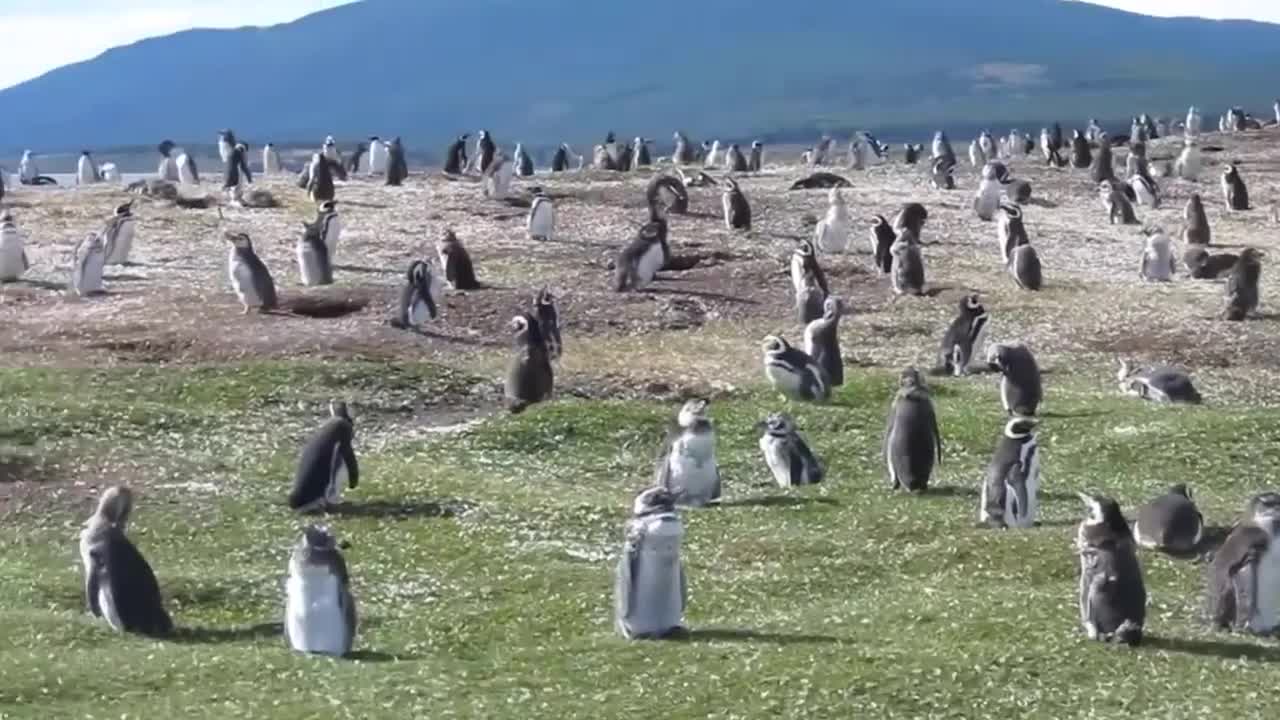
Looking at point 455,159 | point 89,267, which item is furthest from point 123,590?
point 455,159

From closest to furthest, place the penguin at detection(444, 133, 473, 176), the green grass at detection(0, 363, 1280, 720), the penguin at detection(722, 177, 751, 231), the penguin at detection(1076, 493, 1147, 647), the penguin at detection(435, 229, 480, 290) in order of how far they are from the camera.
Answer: the green grass at detection(0, 363, 1280, 720) < the penguin at detection(1076, 493, 1147, 647) < the penguin at detection(435, 229, 480, 290) < the penguin at detection(722, 177, 751, 231) < the penguin at detection(444, 133, 473, 176)

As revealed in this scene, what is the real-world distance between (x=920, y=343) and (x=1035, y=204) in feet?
63.1

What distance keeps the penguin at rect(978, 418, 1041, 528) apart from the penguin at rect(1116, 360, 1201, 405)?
7.21m

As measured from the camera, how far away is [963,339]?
26.5 m

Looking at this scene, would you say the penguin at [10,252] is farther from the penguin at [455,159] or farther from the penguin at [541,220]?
the penguin at [455,159]

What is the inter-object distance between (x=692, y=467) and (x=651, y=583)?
4910mm

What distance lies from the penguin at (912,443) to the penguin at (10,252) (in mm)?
17701

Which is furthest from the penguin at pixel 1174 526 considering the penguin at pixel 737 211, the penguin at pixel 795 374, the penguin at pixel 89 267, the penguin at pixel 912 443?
the penguin at pixel 737 211

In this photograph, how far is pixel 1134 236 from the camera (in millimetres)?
41250

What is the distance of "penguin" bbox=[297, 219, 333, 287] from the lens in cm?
3159

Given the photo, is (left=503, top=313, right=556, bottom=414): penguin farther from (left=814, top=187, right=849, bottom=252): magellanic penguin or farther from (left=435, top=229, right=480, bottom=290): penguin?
(left=814, top=187, right=849, bottom=252): magellanic penguin

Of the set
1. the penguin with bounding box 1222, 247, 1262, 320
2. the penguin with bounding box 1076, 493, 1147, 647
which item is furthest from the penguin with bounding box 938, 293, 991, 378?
the penguin with bounding box 1076, 493, 1147, 647

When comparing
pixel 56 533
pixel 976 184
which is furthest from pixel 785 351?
pixel 976 184

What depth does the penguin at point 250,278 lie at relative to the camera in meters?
28.7
